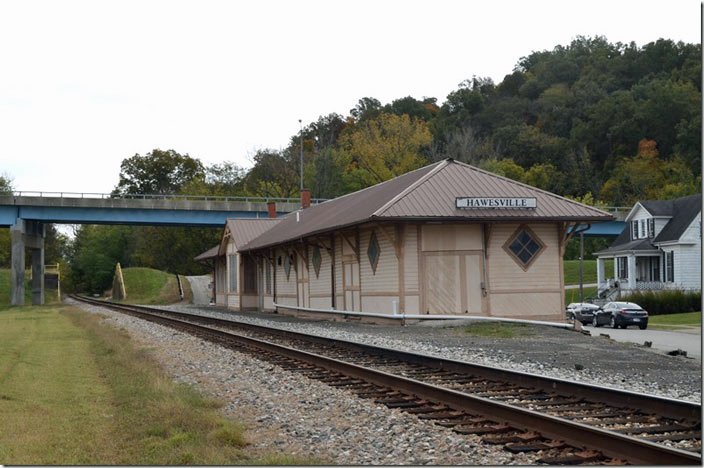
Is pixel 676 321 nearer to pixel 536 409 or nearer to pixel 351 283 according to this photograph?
pixel 351 283

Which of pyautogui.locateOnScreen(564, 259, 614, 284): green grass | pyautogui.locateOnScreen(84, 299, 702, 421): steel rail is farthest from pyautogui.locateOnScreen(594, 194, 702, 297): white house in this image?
pyautogui.locateOnScreen(84, 299, 702, 421): steel rail

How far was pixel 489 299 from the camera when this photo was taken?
24984 mm

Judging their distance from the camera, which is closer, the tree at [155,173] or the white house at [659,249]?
the white house at [659,249]

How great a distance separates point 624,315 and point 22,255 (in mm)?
42539

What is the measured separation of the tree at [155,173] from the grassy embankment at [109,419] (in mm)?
101724

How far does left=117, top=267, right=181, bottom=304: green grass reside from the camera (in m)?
68.3

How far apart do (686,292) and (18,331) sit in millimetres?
35663

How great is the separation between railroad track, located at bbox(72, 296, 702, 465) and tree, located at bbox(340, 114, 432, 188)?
72.6 m

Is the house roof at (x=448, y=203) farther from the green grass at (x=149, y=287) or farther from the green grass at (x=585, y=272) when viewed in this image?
the green grass at (x=585, y=272)

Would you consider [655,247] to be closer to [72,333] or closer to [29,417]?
[72,333]

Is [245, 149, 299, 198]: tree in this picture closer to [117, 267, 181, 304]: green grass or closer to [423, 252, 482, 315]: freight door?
[117, 267, 181, 304]: green grass

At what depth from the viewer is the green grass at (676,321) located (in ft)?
109

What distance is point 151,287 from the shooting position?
2891 inches

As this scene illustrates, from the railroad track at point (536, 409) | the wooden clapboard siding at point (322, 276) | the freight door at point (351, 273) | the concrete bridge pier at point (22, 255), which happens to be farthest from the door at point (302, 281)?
the concrete bridge pier at point (22, 255)
